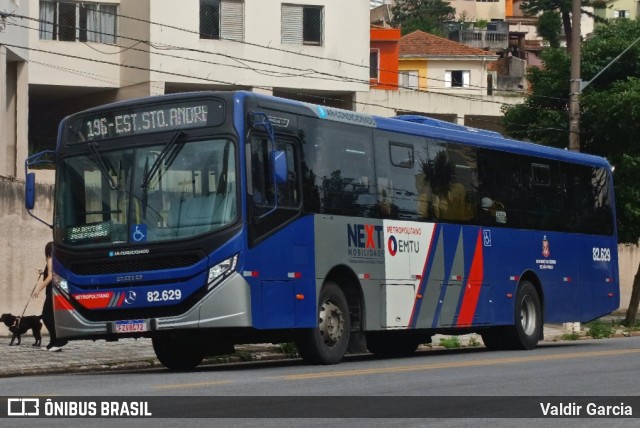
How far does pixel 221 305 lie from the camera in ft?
56.1

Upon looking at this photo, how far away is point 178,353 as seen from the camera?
771 inches

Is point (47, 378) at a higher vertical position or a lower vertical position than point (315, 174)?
lower

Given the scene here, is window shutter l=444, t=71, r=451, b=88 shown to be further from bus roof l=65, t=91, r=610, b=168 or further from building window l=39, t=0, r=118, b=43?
bus roof l=65, t=91, r=610, b=168

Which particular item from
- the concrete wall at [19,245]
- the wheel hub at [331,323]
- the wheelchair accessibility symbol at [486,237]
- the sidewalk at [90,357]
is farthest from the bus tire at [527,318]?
the concrete wall at [19,245]

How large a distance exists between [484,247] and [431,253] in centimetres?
169

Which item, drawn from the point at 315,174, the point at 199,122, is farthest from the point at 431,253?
the point at 199,122

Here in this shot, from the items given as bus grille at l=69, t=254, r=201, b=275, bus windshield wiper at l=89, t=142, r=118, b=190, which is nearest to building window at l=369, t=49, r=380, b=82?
bus windshield wiper at l=89, t=142, r=118, b=190

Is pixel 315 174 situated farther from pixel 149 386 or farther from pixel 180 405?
pixel 180 405

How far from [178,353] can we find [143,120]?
11.0ft

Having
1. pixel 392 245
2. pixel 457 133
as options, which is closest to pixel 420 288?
pixel 392 245

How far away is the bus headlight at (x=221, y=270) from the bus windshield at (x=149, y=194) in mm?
413

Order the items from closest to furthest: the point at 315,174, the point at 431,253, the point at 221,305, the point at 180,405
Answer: the point at 180,405 → the point at 221,305 → the point at 315,174 → the point at 431,253

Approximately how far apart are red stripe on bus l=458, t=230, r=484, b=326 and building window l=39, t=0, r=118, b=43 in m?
27.1

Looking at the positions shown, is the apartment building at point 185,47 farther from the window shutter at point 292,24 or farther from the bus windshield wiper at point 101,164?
the bus windshield wiper at point 101,164
